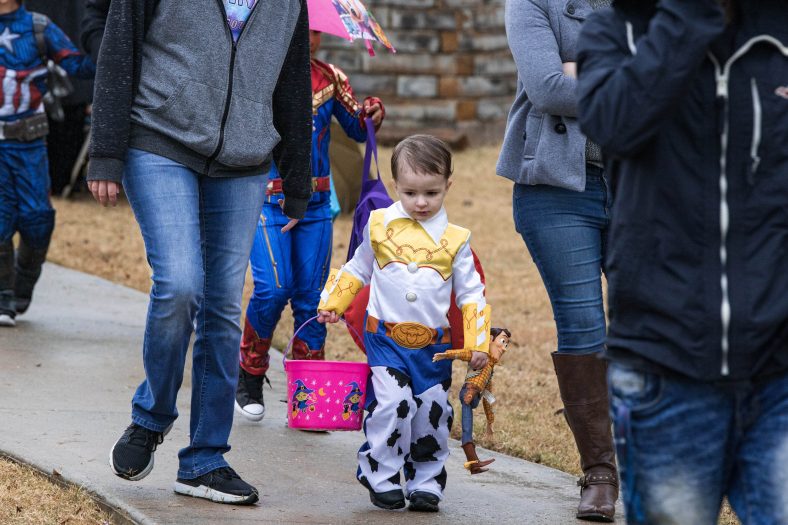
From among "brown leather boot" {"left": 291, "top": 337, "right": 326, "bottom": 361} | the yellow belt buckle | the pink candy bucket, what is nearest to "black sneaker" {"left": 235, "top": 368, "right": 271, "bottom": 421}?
"brown leather boot" {"left": 291, "top": 337, "right": 326, "bottom": 361}

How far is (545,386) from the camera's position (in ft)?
23.7

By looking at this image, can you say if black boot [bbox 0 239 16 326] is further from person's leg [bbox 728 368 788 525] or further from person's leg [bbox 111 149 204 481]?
person's leg [bbox 728 368 788 525]

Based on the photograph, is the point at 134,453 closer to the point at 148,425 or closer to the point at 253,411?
the point at 148,425

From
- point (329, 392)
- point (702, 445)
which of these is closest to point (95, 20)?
point (329, 392)

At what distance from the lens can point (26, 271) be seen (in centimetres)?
772

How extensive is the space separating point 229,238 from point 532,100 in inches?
43.3

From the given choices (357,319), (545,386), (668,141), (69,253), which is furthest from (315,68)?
(69,253)

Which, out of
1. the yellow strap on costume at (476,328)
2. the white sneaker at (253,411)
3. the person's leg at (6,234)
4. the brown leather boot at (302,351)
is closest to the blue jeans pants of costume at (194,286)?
the yellow strap on costume at (476,328)

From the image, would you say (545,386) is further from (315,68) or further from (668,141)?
(668,141)

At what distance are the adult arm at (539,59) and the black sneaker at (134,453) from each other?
5.54 feet

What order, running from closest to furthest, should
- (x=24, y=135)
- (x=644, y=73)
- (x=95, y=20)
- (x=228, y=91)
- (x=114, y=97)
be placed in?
(x=644, y=73), (x=114, y=97), (x=228, y=91), (x=95, y=20), (x=24, y=135)

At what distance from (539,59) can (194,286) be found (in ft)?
4.44

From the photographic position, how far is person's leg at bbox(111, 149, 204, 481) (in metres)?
4.29

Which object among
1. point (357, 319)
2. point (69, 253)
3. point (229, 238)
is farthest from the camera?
point (69, 253)
